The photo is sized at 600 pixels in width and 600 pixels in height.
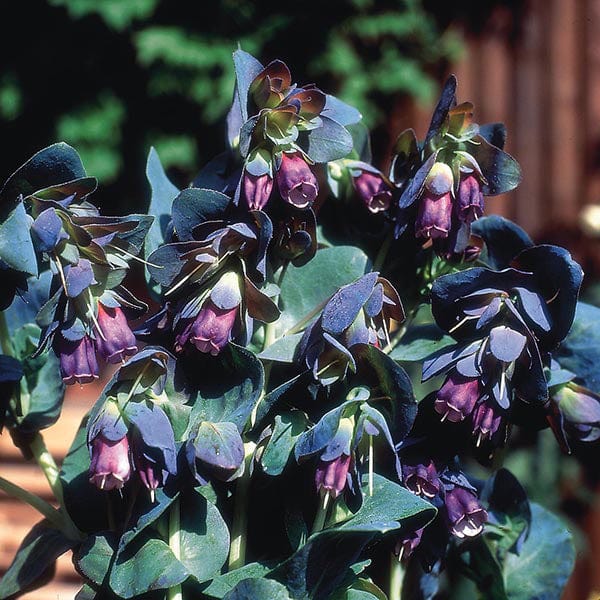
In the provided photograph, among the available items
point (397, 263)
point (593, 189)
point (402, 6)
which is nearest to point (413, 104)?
point (402, 6)

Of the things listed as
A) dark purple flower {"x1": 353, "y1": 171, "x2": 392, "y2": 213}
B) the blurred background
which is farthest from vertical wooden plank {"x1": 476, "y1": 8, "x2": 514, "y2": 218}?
dark purple flower {"x1": 353, "y1": 171, "x2": 392, "y2": 213}

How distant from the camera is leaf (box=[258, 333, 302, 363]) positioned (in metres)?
0.53

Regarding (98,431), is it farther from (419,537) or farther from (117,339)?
(419,537)

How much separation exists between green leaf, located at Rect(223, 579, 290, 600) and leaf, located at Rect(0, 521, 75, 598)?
17cm

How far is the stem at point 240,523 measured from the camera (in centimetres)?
54

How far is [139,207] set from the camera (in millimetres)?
2756

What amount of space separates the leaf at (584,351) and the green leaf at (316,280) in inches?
6.3

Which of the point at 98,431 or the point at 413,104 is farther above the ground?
the point at 98,431

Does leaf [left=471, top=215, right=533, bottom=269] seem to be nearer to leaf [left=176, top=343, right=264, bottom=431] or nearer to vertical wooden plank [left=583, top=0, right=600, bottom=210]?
leaf [left=176, top=343, right=264, bottom=431]

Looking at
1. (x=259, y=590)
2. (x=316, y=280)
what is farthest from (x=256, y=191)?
(x=259, y=590)

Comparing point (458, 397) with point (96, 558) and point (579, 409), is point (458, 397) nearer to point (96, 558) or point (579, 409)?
point (579, 409)

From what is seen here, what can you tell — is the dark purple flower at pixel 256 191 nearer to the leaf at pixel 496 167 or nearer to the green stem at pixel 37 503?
the leaf at pixel 496 167

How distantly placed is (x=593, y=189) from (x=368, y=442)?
2.29 metres

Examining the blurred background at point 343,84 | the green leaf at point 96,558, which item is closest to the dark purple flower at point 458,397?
the green leaf at point 96,558
